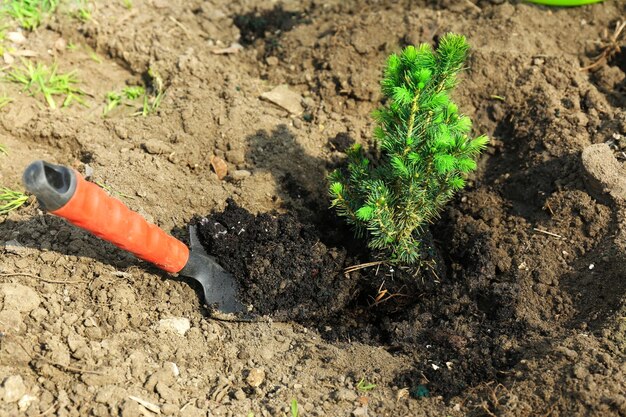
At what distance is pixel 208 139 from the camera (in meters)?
4.17

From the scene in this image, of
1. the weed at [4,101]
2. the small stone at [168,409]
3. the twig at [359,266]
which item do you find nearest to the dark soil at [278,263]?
the twig at [359,266]

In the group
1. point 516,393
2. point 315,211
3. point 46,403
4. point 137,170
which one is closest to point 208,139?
point 137,170

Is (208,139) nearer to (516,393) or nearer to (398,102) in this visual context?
(398,102)

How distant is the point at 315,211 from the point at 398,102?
1162 millimetres

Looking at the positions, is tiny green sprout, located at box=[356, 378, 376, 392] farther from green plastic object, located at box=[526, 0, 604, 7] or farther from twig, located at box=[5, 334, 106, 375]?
green plastic object, located at box=[526, 0, 604, 7]

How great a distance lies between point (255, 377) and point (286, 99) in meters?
2.04

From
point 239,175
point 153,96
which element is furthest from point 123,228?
point 153,96

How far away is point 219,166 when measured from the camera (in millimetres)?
4086

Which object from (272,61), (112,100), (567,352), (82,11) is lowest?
(112,100)

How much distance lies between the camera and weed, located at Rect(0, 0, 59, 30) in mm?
4668

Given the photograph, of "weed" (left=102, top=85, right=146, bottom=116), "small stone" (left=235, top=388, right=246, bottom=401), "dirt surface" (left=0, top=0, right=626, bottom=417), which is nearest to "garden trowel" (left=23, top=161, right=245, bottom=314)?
"dirt surface" (left=0, top=0, right=626, bottom=417)

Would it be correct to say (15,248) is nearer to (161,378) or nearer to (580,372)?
(161,378)

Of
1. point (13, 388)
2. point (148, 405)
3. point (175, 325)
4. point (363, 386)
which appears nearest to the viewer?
point (13, 388)

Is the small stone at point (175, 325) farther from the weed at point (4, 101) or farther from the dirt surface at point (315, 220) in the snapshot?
the weed at point (4, 101)
